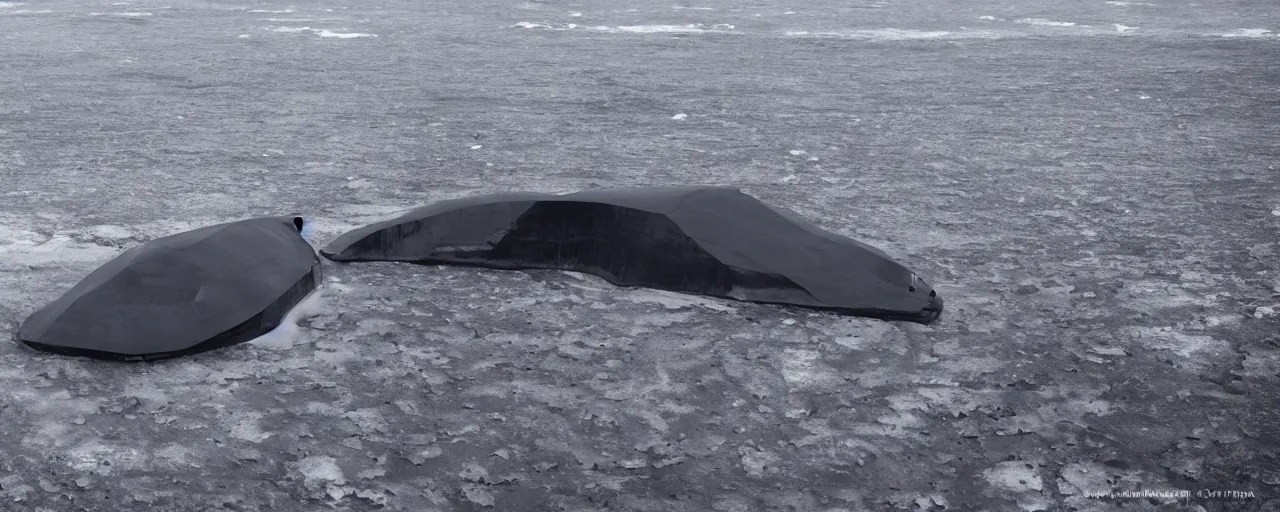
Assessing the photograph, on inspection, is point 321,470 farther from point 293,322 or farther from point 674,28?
point 674,28

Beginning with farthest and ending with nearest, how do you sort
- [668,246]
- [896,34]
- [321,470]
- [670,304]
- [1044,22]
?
[1044,22] → [896,34] → [668,246] → [670,304] → [321,470]

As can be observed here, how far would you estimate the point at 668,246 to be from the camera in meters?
2.91

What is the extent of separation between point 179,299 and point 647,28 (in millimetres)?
6361

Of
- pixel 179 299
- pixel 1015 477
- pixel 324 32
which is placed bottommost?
pixel 1015 477

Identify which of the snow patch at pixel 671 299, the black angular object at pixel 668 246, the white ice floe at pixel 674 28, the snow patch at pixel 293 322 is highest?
the white ice floe at pixel 674 28

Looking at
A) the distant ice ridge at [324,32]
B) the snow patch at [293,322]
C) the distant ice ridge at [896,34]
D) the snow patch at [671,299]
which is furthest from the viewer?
the distant ice ridge at [896,34]

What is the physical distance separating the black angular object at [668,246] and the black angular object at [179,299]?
302 mm

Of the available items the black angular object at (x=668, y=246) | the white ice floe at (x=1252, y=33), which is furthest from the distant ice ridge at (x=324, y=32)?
the white ice floe at (x=1252, y=33)

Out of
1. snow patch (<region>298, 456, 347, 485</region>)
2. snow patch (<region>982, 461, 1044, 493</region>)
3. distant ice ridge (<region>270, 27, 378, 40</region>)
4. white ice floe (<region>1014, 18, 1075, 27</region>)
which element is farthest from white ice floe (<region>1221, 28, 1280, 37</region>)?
snow patch (<region>298, 456, 347, 485</region>)

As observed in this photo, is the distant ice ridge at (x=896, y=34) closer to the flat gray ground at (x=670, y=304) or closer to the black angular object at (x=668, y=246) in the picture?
the flat gray ground at (x=670, y=304)

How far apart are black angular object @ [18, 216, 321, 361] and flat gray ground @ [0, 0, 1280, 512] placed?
6 cm

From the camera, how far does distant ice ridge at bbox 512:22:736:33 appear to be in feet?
27.2

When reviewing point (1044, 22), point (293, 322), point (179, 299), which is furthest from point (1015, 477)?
point (1044, 22)

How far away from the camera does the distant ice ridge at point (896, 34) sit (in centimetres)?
806
